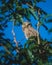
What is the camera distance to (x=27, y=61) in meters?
2.64

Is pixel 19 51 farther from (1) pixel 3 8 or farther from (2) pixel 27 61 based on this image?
(1) pixel 3 8

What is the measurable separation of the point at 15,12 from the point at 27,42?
0.45 meters

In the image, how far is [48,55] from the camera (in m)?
2.71

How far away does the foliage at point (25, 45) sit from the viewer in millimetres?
2635

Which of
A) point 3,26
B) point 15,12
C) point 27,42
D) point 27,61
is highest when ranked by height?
point 15,12

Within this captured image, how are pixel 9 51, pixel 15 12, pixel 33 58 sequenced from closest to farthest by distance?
pixel 33 58
pixel 9 51
pixel 15 12

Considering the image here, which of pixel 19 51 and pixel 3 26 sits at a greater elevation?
pixel 3 26

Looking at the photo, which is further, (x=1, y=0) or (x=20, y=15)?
(x=1, y=0)

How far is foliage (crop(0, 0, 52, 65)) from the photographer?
2.63 m

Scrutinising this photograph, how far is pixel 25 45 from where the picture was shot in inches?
111

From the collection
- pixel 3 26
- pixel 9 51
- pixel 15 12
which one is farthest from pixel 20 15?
pixel 9 51

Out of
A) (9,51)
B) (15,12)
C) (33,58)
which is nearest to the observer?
(33,58)

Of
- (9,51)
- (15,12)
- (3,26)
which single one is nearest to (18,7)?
(15,12)

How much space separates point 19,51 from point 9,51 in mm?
146
